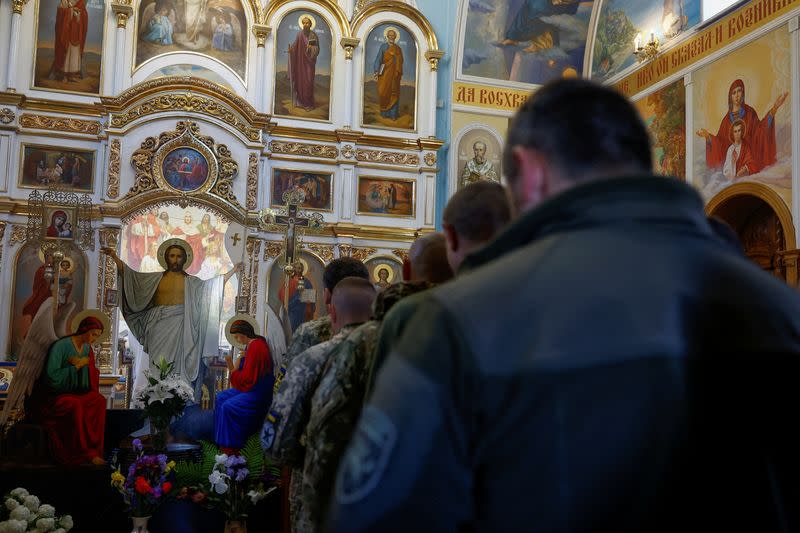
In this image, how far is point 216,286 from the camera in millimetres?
11078

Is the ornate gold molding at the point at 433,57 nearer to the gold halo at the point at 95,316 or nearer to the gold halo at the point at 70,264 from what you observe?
the gold halo at the point at 70,264

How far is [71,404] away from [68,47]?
8.35m

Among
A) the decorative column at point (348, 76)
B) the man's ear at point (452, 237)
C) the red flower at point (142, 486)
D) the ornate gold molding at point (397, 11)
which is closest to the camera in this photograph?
the man's ear at point (452, 237)

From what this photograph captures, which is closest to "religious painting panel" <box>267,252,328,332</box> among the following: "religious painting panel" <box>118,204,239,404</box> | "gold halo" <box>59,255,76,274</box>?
"religious painting panel" <box>118,204,239,404</box>

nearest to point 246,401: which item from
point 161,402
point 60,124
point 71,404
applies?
point 161,402

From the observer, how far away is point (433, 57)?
47.4 feet

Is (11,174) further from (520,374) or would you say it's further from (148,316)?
(520,374)

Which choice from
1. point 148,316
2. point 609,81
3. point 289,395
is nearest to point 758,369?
point 289,395

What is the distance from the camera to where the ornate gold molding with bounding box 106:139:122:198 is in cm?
1262

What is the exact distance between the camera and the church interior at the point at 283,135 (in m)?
10.6

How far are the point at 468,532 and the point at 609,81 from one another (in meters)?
14.3

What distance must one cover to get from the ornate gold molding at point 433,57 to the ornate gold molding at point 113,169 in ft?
19.5

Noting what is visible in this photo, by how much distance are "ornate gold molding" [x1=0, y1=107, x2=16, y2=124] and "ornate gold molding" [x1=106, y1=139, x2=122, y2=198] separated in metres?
1.63

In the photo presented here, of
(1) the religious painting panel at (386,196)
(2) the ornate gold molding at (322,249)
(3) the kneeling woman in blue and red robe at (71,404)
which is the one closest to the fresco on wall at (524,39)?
(1) the religious painting panel at (386,196)
